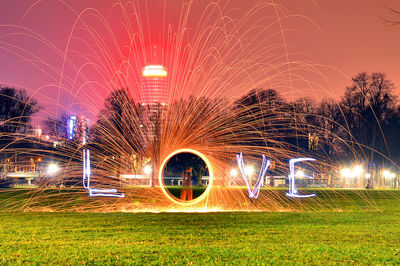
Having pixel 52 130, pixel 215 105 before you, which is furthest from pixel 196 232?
pixel 52 130

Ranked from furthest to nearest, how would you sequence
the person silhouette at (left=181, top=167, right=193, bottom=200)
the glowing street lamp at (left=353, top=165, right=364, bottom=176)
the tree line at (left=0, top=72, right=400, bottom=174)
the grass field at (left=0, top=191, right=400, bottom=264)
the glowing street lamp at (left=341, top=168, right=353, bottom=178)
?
the glowing street lamp at (left=341, top=168, right=353, bottom=178) → the glowing street lamp at (left=353, top=165, right=364, bottom=176) → the tree line at (left=0, top=72, right=400, bottom=174) → the person silhouette at (left=181, top=167, right=193, bottom=200) → the grass field at (left=0, top=191, right=400, bottom=264)

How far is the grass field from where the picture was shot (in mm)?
9398

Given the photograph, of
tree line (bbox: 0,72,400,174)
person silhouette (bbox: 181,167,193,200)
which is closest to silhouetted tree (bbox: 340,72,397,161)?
tree line (bbox: 0,72,400,174)

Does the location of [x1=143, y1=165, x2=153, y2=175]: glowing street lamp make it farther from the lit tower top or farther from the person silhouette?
the person silhouette

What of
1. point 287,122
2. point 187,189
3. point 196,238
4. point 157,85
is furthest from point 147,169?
point 196,238

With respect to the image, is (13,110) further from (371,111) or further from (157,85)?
(371,111)

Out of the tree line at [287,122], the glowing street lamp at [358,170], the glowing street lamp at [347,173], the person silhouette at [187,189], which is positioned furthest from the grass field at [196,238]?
the glowing street lamp at [347,173]

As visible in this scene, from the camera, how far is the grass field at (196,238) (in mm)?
9398

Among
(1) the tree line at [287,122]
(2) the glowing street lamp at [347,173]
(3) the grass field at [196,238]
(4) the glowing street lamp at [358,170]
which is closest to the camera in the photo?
(3) the grass field at [196,238]

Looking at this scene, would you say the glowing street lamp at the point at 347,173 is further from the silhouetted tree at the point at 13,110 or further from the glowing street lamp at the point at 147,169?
the silhouetted tree at the point at 13,110

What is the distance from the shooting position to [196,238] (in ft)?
39.0

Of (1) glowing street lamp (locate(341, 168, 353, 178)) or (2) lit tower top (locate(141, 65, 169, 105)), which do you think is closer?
(2) lit tower top (locate(141, 65, 169, 105))

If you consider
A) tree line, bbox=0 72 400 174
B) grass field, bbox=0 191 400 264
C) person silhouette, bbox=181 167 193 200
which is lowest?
grass field, bbox=0 191 400 264

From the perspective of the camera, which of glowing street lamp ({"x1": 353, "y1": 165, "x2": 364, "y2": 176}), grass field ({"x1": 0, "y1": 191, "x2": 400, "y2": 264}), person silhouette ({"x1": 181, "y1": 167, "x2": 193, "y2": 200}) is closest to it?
grass field ({"x1": 0, "y1": 191, "x2": 400, "y2": 264})
